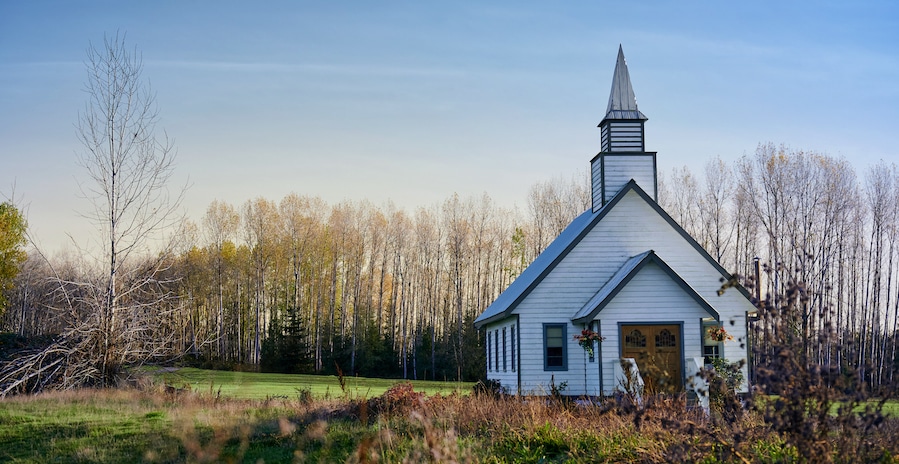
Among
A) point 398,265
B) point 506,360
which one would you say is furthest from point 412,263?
point 506,360

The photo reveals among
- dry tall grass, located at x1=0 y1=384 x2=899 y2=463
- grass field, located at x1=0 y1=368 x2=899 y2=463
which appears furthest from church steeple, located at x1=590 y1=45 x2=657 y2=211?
grass field, located at x1=0 y1=368 x2=899 y2=463

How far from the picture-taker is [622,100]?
24.9 meters

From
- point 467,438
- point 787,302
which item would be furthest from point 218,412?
point 787,302

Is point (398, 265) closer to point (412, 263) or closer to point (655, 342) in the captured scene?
point (412, 263)

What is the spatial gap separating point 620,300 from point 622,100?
7.16 meters

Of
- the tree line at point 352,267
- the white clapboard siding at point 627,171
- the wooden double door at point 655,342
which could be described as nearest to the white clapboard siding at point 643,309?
the wooden double door at point 655,342

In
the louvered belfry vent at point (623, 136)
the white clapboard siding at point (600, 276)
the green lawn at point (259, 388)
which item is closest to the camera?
the green lawn at point (259, 388)

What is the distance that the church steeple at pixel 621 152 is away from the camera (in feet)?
78.3

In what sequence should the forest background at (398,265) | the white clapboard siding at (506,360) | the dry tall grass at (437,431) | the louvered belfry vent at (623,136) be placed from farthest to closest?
the forest background at (398,265) < the louvered belfry vent at (623,136) < the white clapboard siding at (506,360) < the dry tall grass at (437,431)

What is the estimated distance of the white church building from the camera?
20.4 meters

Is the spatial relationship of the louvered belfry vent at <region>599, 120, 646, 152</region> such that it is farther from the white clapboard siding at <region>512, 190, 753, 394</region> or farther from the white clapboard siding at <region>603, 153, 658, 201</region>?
the white clapboard siding at <region>512, 190, 753, 394</region>

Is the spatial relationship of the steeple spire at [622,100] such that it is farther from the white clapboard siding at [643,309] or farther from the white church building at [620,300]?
the white clapboard siding at [643,309]

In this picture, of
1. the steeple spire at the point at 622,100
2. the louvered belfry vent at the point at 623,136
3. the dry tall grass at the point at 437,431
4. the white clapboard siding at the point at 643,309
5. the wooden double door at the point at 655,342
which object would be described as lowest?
the dry tall grass at the point at 437,431

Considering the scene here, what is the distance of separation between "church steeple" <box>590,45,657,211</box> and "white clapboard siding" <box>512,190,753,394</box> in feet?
→ 3.45
